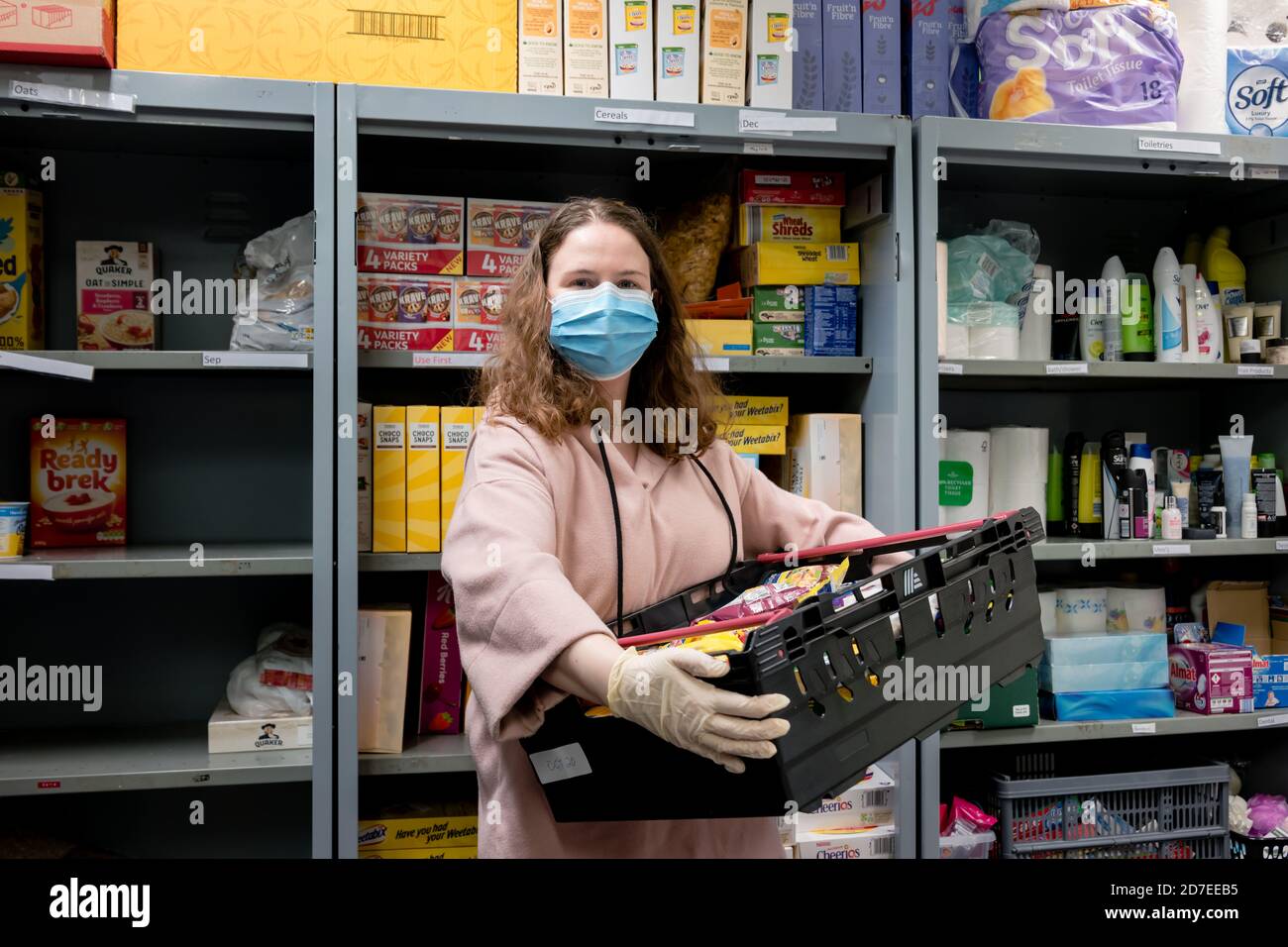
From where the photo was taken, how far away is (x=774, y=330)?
7.38 feet

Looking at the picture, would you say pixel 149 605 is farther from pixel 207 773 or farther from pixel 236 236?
pixel 236 236

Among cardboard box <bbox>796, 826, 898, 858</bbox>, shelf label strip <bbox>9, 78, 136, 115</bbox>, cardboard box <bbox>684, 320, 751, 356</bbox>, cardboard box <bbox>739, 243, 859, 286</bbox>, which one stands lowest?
cardboard box <bbox>796, 826, 898, 858</bbox>

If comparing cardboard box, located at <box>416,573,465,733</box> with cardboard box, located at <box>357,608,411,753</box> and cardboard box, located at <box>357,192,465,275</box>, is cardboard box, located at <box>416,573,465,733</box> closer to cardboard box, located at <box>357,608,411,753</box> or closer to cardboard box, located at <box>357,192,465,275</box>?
cardboard box, located at <box>357,608,411,753</box>

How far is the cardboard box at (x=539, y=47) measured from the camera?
206 centimetres

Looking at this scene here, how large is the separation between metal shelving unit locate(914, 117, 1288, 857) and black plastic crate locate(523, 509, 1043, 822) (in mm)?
885

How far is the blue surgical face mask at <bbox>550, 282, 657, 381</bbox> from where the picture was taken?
1.55 m

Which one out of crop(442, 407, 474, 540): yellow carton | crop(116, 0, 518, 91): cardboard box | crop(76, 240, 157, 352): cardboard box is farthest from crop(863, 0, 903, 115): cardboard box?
crop(76, 240, 157, 352): cardboard box

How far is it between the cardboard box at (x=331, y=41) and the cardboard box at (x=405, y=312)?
43 cm

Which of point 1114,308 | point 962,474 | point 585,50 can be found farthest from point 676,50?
point 1114,308

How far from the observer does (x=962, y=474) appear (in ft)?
7.73

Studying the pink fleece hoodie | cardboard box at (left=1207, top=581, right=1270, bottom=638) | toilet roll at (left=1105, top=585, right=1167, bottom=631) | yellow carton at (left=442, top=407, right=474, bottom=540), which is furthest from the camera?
cardboard box at (left=1207, top=581, right=1270, bottom=638)

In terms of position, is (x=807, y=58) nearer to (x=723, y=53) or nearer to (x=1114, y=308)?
(x=723, y=53)

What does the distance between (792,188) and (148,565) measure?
5.65 ft

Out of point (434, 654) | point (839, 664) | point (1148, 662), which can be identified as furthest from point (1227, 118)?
point (434, 654)
